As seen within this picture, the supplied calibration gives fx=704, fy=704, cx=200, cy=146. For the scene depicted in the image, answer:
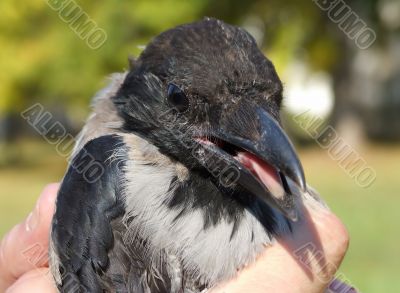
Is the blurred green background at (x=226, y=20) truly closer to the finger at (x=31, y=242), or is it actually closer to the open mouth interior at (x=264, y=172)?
the finger at (x=31, y=242)

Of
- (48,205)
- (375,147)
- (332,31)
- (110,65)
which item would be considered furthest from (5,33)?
(48,205)

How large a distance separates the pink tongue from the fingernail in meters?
1.34

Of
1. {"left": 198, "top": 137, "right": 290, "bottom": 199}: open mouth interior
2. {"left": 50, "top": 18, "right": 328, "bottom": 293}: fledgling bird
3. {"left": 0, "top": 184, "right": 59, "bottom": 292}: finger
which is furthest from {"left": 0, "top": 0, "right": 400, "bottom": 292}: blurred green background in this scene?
{"left": 198, "top": 137, "right": 290, "bottom": 199}: open mouth interior

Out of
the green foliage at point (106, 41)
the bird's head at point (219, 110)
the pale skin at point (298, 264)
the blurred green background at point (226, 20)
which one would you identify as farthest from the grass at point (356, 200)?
the bird's head at point (219, 110)

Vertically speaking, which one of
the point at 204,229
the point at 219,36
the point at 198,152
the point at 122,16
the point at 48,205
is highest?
the point at 122,16

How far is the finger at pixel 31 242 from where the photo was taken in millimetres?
3979

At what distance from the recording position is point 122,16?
22.5 metres

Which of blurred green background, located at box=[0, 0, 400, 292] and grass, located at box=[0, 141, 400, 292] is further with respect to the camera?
blurred green background, located at box=[0, 0, 400, 292]

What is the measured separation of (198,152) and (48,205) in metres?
1.02

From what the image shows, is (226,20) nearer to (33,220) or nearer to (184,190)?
(33,220)

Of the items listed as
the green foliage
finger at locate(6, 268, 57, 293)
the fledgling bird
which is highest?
the green foliage

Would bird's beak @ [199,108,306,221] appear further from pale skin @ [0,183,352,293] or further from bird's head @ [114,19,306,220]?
pale skin @ [0,183,352,293]

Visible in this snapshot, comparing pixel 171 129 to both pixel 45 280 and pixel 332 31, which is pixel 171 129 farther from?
pixel 332 31

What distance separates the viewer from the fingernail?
402 centimetres
